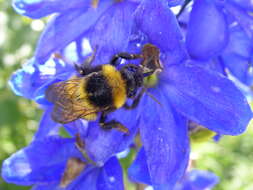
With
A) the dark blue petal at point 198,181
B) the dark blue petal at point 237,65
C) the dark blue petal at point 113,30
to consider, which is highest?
the dark blue petal at point 113,30

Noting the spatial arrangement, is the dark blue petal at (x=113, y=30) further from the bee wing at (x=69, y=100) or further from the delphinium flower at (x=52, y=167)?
the delphinium flower at (x=52, y=167)

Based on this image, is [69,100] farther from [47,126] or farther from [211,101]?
[211,101]

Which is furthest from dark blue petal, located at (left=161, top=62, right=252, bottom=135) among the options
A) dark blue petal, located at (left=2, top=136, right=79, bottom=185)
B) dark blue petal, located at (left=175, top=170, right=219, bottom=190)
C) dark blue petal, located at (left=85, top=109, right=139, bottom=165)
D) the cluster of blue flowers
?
dark blue petal, located at (left=175, top=170, right=219, bottom=190)

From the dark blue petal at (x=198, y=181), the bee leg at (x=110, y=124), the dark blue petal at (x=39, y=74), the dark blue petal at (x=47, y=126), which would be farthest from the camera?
the dark blue petal at (x=198, y=181)

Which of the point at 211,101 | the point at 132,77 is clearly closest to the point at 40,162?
the point at 132,77

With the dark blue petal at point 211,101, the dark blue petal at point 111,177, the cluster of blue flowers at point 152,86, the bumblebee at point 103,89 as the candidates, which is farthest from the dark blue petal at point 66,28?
the dark blue petal at point 111,177

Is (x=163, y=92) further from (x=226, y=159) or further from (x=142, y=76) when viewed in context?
(x=226, y=159)

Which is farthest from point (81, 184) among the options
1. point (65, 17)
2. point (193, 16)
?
point (193, 16)
